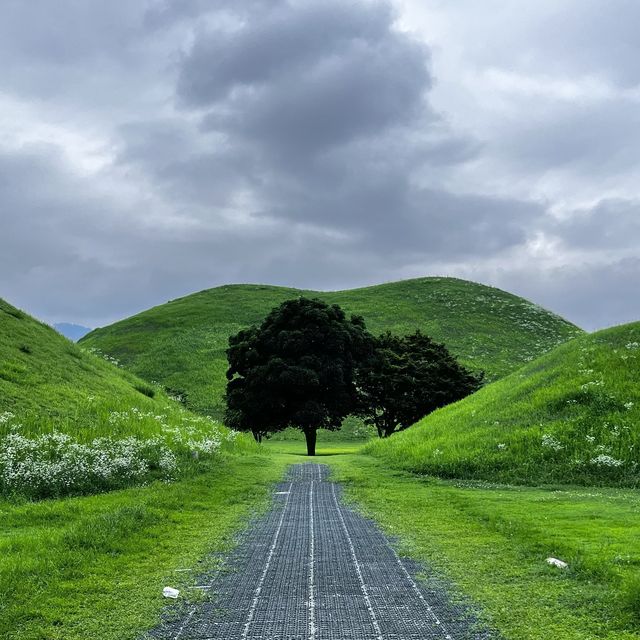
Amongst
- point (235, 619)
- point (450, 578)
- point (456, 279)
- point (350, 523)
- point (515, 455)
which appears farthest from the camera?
point (456, 279)

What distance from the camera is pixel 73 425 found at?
27.2 m

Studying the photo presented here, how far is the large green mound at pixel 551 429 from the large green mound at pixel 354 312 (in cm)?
4616

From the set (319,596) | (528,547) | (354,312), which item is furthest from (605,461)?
(354,312)

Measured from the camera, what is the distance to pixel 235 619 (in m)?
9.45

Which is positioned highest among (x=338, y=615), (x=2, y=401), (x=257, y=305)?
(x=257, y=305)

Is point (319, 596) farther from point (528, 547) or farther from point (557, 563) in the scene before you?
point (528, 547)

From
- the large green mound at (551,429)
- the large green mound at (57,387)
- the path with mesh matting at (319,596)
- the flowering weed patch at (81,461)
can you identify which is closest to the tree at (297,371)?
the large green mound at (57,387)

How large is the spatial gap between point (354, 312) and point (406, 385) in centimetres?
6729

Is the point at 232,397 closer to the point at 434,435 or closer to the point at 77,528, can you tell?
the point at 434,435

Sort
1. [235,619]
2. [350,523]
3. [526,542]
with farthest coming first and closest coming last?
[350,523] < [526,542] < [235,619]

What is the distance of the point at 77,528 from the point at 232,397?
1484 inches

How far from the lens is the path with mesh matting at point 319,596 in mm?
8977

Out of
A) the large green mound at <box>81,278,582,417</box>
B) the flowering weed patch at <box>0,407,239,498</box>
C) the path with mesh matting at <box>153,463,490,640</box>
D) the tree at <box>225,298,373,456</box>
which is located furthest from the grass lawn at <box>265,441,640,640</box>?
the large green mound at <box>81,278,582,417</box>

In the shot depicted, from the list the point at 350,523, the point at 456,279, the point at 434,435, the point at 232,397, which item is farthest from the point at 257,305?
the point at 350,523
